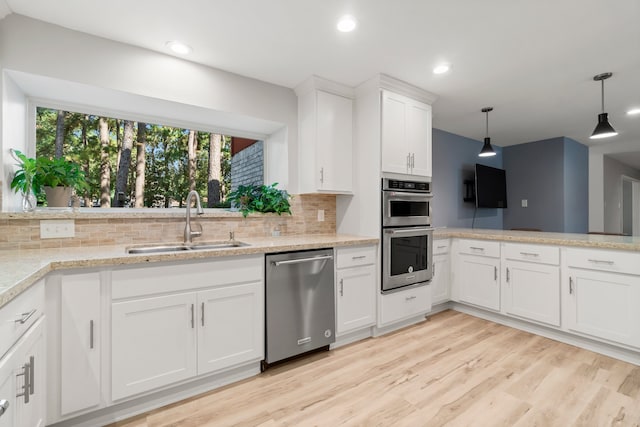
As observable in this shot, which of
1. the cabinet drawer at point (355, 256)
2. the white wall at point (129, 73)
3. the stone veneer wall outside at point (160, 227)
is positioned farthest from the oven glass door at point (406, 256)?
the white wall at point (129, 73)

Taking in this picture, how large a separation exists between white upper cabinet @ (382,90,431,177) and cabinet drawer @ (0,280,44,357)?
8.04ft


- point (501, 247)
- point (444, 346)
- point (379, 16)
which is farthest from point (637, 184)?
point (379, 16)

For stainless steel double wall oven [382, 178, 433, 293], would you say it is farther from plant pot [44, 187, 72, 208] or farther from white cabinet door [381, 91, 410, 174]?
plant pot [44, 187, 72, 208]

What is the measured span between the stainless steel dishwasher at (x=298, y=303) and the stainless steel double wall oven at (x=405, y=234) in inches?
25.7

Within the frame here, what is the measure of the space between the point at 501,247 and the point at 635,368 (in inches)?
48.3

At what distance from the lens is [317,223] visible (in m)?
3.12

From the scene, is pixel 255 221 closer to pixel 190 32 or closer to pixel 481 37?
pixel 190 32

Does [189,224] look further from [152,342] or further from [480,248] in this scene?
[480,248]

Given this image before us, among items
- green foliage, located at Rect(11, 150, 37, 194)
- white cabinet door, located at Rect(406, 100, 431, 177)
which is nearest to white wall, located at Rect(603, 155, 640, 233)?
white cabinet door, located at Rect(406, 100, 431, 177)

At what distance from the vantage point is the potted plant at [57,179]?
1913 mm

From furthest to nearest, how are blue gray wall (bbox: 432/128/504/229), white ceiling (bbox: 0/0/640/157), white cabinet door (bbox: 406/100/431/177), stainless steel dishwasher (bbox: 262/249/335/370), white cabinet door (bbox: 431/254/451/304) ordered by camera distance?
blue gray wall (bbox: 432/128/504/229)
white cabinet door (bbox: 431/254/451/304)
white cabinet door (bbox: 406/100/431/177)
stainless steel dishwasher (bbox: 262/249/335/370)
white ceiling (bbox: 0/0/640/157)

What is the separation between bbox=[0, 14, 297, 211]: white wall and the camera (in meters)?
1.83

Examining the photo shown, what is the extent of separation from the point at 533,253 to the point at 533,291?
1.15 feet

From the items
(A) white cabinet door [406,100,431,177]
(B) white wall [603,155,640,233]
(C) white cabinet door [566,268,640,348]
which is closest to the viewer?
(C) white cabinet door [566,268,640,348]
